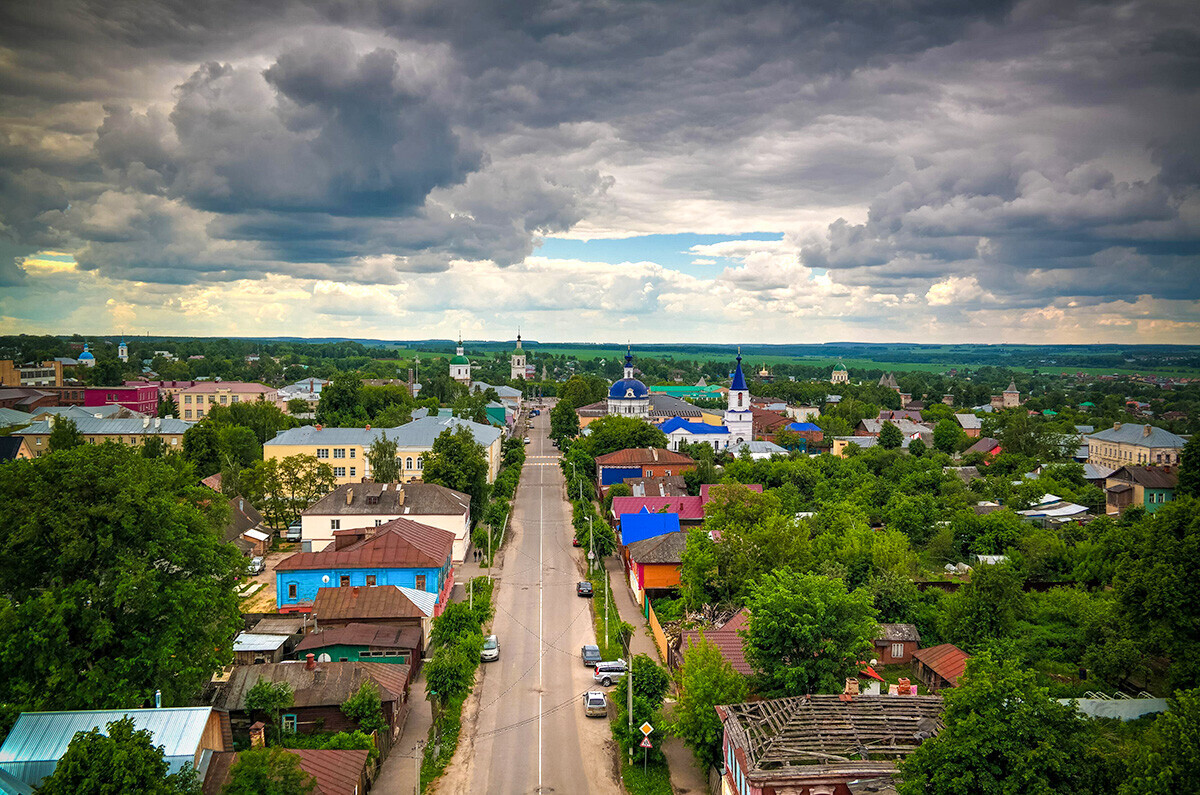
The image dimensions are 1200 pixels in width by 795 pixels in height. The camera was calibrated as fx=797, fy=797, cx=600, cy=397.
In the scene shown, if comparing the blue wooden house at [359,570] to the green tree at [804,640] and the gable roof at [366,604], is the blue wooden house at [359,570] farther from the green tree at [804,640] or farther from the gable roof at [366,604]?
the green tree at [804,640]

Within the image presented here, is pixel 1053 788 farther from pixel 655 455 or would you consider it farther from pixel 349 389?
pixel 349 389

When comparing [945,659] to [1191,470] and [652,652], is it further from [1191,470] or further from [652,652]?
[1191,470]

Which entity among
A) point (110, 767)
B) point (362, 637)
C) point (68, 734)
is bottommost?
point (362, 637)

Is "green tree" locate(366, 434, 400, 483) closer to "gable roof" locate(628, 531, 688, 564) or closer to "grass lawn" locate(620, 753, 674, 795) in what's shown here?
"gable roof" locate(628, 531, 688, 564)

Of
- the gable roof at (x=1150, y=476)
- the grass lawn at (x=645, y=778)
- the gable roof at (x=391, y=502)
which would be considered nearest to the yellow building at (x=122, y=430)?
the gable roof at (x=391, y=502)

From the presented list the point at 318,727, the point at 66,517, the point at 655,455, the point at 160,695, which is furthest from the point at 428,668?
the point at 655,455

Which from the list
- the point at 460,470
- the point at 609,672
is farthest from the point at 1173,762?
the point at 460,470

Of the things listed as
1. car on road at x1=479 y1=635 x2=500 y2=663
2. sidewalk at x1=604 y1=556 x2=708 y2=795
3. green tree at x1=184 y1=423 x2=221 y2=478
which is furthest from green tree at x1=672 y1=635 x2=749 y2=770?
green tree at x1=184 y1=423 x2=221 y2=478
